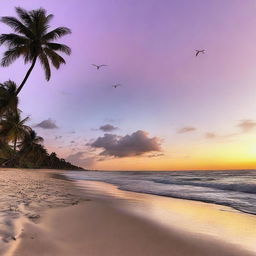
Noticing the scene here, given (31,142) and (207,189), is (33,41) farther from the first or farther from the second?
(31,142)

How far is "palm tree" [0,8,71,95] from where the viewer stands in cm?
2417

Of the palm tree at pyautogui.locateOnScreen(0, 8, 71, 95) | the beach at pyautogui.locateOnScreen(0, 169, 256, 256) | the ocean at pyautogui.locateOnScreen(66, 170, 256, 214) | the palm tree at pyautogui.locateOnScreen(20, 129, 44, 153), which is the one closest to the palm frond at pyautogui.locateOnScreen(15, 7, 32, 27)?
the palm tree at pyautogui.locateOnScreen(0, 8, 71, 95)

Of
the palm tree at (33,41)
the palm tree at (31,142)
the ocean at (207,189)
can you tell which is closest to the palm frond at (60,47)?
the palm tree at (33,41)

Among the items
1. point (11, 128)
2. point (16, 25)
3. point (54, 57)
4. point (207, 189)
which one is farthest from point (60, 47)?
point (11, 128)

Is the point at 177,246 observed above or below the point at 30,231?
below

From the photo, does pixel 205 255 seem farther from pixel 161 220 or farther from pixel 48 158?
pixel 48 158

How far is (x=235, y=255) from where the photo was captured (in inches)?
147

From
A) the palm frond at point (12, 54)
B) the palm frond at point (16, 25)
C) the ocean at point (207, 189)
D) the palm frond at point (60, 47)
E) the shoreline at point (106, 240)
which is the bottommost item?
the shoreline at point (106, 240)

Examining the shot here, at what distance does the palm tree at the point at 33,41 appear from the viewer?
24.2m

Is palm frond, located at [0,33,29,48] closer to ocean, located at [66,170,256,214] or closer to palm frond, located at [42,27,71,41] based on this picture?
palm frond, located at [42,27,71,41]

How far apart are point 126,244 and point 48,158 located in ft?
406

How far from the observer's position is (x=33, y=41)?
24922 millimetres

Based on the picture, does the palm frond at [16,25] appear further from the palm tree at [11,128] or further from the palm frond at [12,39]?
the palm tree at [11,128]

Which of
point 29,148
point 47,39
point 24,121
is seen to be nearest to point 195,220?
point 47,39
